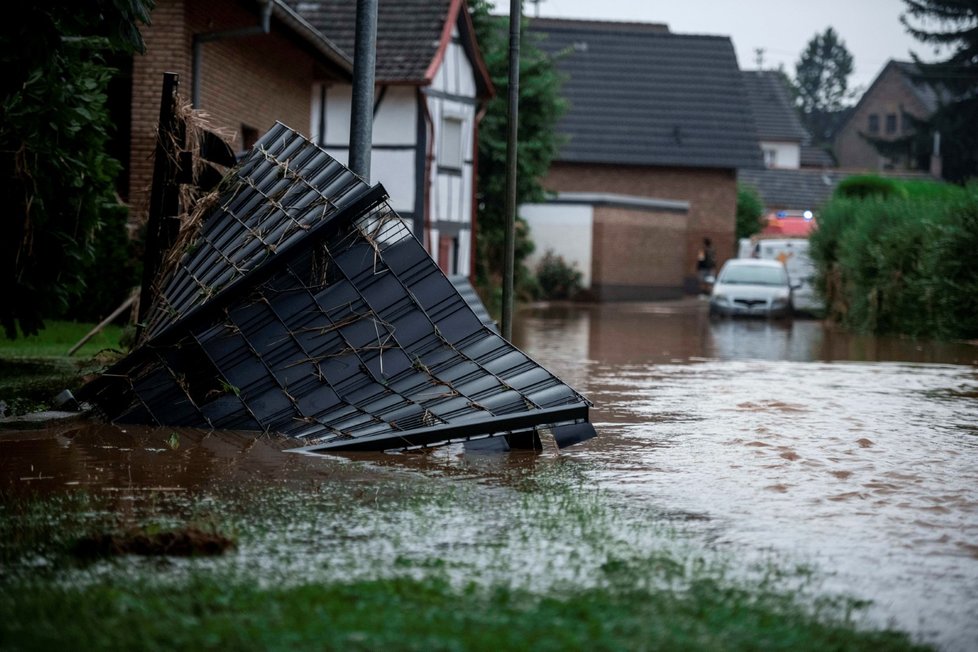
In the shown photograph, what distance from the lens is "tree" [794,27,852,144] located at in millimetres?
131625

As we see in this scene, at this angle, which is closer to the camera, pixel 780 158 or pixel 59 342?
pixel 59 342

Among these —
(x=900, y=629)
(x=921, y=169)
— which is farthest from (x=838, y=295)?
(x=921, y=169)

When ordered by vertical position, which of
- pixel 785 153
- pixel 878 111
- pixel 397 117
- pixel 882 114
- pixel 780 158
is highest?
pixel 878 111

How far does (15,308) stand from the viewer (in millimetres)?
12180

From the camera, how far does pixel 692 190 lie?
55.3 meters

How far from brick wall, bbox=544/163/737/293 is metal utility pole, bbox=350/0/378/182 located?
43.1 metres

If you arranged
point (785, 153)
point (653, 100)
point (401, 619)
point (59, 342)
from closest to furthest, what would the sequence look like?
point (401, 619), point (59, 342), point (653, 100), point (785, 153)

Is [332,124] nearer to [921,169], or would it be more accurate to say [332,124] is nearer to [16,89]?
[16,89]

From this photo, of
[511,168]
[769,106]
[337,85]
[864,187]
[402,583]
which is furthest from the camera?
[769,106]

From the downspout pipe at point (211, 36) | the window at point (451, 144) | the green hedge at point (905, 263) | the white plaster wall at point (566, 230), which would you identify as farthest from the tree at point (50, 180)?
the white plaster wall at point (566, 230)

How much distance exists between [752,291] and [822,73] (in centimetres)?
10418

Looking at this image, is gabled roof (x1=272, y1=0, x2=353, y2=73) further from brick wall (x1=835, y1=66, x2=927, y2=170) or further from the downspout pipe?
brick wall (x1=835, y1=66, x2=927, y2=170)

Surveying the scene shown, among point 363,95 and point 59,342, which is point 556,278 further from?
point 363,95

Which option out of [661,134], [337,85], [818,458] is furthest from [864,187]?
[818,458]
